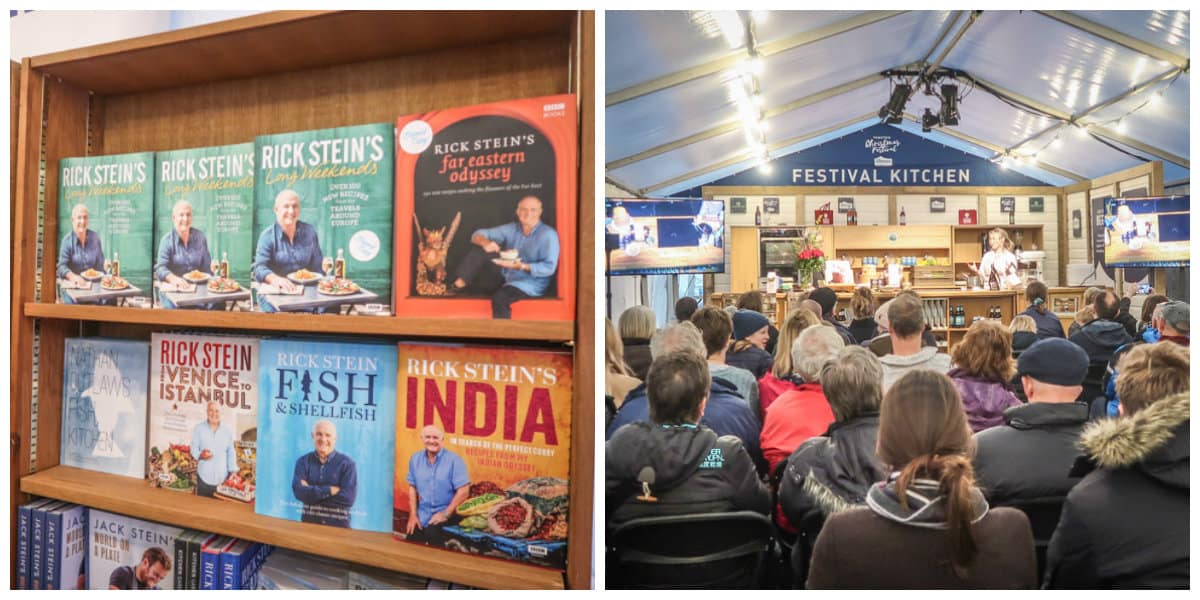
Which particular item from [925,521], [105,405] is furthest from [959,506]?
[105,405]

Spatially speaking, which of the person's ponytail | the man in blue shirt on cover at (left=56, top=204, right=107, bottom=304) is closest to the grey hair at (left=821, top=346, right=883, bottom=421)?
the person's ponytail

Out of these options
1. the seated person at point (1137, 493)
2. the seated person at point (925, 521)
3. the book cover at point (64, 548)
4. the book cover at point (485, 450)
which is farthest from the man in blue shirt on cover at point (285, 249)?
the seated person at point (1137, 493)

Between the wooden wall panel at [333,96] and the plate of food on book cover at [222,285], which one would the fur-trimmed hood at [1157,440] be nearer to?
the wooden wall panel at [333,96]

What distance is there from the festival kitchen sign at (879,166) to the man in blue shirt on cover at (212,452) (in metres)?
1.25

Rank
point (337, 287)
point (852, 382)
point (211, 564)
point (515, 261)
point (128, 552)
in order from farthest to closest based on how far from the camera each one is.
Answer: point (852, 382) → point (128, 552) → point (211, 564) → point (337, 287) → point (515, 261)

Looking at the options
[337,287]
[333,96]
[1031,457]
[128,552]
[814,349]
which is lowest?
[128,552]

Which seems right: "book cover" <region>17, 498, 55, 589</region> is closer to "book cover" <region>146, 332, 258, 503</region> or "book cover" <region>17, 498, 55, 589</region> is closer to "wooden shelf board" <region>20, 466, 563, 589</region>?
"wooden shelf board" <region>20, 466, 563, 589</region>

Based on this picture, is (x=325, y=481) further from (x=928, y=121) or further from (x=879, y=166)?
(x=928, y=121)

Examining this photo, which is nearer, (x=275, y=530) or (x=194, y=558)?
(x=275, y=530)

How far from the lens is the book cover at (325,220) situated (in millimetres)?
1132

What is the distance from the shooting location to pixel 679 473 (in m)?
1.52

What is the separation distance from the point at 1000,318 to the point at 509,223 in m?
1.11

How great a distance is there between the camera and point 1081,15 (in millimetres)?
1285

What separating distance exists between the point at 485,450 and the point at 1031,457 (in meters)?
1.21
